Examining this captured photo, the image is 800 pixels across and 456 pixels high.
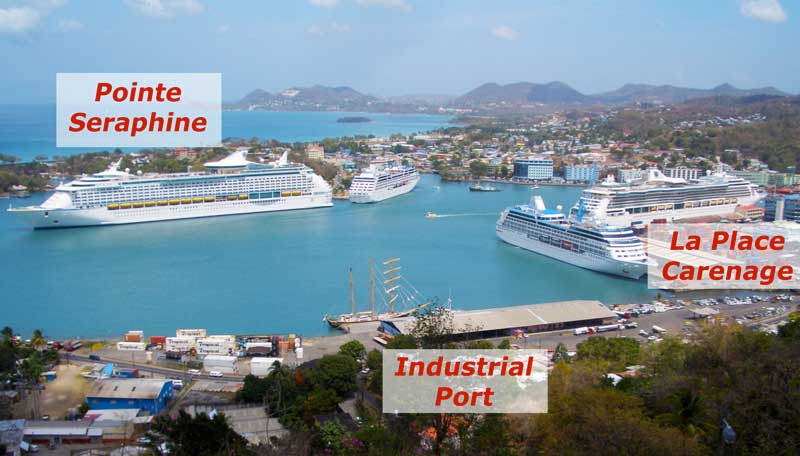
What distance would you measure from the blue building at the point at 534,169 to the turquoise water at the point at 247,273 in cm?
623

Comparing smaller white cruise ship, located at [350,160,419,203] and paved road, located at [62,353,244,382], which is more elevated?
smaller white cruise ship, located at [350,160,419,203]

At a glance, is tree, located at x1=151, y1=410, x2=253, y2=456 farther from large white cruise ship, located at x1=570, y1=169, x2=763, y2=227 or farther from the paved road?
large white cruise ship, located at x1=570, y1=169, x2=763, y2=227

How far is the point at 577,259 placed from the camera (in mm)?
8031

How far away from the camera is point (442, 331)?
301 centimetres

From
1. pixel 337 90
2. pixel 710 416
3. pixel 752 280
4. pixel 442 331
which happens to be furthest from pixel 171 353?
pixel 337 90

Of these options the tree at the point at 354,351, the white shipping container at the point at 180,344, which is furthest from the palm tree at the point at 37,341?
the tree at the point at 354,351

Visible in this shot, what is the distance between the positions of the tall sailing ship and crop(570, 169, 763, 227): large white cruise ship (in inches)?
140

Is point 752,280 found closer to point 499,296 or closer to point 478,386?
point 499,296

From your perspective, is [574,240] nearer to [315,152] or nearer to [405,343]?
[405,343]

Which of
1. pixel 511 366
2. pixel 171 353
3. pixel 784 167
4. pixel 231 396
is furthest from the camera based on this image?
pixel 784 167

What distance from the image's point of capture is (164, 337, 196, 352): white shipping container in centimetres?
514

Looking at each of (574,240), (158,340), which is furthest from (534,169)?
(158,340)

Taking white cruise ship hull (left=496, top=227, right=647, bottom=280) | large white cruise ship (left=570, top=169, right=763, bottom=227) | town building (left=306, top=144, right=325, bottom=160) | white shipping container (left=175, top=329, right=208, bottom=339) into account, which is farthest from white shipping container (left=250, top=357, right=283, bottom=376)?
town building (left=306, top=144, right=325, bottom=160)

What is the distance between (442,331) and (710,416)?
3.82 ft
